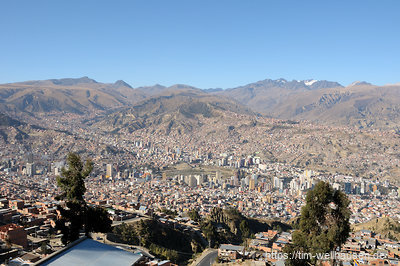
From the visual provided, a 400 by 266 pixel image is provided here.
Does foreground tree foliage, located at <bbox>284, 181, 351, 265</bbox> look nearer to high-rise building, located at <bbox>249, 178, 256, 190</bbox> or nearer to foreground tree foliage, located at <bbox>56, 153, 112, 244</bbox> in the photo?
foreground tree foliage, located at <bbox>56, 153, 112, 244</bbox>

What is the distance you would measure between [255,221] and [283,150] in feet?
248

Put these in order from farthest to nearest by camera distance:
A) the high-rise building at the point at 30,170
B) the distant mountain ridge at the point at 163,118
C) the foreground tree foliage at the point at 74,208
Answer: the distant mountain ridge at the point at 163,118, the high-rise building at the point at 30,170, the foreground tree foliage at the point at 74,208

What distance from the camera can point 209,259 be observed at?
22062 mm

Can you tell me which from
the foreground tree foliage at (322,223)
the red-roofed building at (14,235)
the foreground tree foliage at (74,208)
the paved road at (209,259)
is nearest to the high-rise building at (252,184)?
the paved road at (209,259)

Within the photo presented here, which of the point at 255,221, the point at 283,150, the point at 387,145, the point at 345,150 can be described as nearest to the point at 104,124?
the point at 283,150

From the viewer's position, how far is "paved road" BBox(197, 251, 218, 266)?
2098 centimetres

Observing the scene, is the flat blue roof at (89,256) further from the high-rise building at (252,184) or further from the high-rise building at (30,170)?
the high-rise building at (30,170)

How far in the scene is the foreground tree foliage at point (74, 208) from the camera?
11250mm

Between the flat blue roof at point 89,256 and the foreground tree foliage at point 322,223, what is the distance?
18.1 feet

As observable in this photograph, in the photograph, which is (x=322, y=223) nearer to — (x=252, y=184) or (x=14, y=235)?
(x=14, y=235)

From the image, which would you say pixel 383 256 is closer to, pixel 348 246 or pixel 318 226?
pixel 348 246

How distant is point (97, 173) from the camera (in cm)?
7238

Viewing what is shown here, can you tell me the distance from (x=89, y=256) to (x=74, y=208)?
2.88 meters

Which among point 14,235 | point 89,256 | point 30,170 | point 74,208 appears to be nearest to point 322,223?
point 89,256
